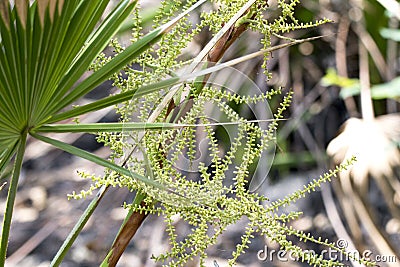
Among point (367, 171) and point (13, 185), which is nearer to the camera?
point (13, 185)

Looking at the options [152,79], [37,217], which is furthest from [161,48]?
[37,217]

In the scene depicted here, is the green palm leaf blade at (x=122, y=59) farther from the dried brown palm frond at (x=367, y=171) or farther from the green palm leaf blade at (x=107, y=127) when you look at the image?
the dried brown palm frond at (x=367, y=171)

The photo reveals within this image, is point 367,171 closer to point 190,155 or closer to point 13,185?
point 190,155

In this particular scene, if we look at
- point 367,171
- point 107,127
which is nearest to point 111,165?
point 107,127

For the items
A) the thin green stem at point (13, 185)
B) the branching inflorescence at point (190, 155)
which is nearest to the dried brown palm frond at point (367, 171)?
the branching inflorescence at point (190, 155)

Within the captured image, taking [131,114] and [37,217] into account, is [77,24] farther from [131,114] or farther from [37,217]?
[37,217]

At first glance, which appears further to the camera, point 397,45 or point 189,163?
point 397,45

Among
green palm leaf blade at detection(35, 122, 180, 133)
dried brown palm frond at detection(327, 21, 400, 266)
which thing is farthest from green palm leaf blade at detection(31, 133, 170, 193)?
dried brown palm frond at detection(327, 21, 400, 266)

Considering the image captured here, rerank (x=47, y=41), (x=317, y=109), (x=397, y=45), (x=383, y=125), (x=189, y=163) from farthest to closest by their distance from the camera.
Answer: (x=317, y=109)
(x=397, y=45)
(x=383, y=125)
(x=189, y=163)
(x=47, y=41)

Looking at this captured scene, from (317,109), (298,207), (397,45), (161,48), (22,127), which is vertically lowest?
(22,127)

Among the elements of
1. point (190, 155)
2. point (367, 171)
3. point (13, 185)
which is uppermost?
point (367, 171)

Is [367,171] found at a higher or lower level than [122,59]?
higher
